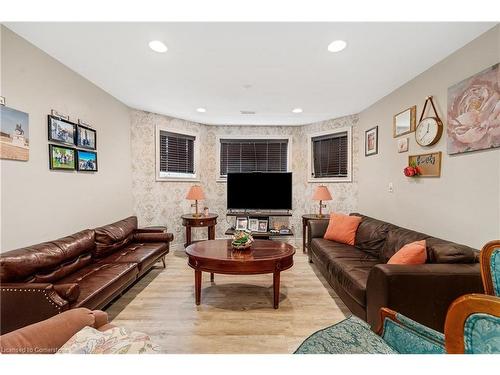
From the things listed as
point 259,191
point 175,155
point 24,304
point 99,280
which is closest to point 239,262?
point 99,280

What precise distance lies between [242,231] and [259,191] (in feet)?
6.09

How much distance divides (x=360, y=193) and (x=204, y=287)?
3.05m

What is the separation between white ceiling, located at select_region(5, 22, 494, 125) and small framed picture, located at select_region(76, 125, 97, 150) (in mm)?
625

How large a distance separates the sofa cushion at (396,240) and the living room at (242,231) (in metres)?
0.03

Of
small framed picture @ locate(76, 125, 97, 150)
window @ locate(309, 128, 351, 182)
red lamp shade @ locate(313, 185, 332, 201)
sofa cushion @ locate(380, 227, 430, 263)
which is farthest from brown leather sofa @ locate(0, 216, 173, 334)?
window @ locate(309, 128, 351, 182)

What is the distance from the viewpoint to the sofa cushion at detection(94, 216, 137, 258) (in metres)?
2.76

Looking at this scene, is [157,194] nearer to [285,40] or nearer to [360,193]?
[285,40]

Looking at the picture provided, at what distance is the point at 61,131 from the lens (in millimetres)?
2473

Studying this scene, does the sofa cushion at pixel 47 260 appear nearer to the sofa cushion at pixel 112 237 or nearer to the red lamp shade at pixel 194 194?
the sofa cushion at pixel 112 237

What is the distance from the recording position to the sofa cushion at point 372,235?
278cm

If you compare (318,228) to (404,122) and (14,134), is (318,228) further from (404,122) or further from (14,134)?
(14,134)

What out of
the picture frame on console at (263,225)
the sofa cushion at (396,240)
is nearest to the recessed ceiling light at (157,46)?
the sofa cushion at (396,240)
